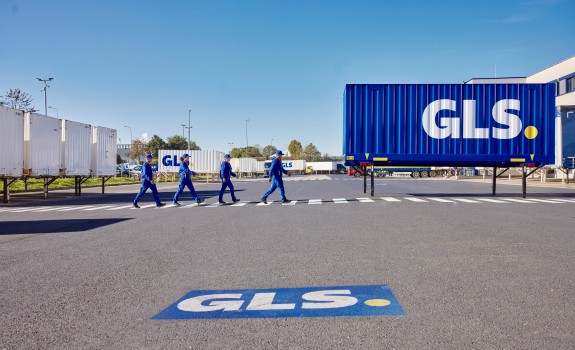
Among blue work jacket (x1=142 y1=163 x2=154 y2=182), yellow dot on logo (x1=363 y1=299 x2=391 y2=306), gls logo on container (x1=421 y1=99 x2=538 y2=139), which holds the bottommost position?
yellow dot on logo (x1=363 y1=299 x2=391 y2=306)

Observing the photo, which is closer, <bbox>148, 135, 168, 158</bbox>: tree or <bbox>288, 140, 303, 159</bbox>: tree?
<bbox>148, 135, 168, 158</bbox>: tree

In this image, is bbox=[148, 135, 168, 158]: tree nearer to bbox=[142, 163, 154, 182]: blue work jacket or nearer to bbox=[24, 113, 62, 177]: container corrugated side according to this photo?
bbox=[24, 113, 62, 177]: container corrugated side

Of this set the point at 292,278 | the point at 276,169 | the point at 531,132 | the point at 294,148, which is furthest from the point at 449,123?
the point at 294,148

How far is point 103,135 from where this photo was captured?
82.7 feet

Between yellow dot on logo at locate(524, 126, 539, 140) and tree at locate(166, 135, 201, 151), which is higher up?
tree at locate(166, 135, 201, 151)

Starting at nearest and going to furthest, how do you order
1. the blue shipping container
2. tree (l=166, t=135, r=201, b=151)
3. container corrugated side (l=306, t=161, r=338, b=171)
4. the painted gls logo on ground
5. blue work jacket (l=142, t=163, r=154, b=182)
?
the painted gls logo on ground → blue work jacket (l=142, t=163, r=154, b=182) → the blue shipping container → container corrugated side (l=306, t=161, r=338, b=171) → tree (l=166, t=135, r=201, b=151)

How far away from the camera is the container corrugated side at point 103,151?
24469 millimetres

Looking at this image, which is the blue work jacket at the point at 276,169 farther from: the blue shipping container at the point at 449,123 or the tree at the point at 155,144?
the tree at the point at 155,144

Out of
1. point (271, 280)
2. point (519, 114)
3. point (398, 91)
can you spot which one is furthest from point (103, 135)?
point (271, 280)

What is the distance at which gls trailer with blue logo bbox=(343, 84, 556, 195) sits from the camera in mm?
17594

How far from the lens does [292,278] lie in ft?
18.1

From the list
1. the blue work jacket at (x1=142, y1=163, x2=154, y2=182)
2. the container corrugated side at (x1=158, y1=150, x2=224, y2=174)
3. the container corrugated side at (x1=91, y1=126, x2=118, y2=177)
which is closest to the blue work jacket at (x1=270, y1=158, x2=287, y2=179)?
the blue work jacket at (x1=142, y1=163, x2=154, y2=182)

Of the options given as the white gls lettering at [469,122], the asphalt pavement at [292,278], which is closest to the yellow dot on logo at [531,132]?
the white gls lettering at [469,122]

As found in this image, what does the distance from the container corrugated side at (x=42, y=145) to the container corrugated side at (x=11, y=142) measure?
35 cm
